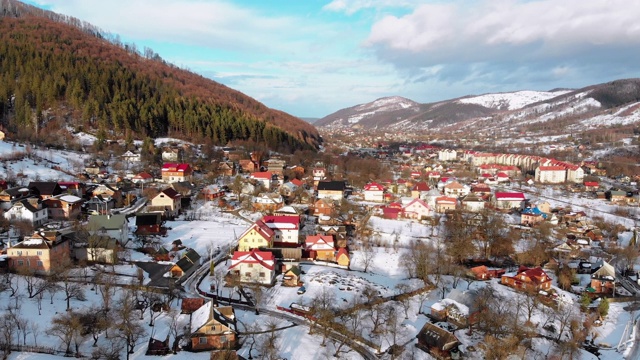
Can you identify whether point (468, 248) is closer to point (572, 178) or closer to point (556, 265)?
point (556, 265)

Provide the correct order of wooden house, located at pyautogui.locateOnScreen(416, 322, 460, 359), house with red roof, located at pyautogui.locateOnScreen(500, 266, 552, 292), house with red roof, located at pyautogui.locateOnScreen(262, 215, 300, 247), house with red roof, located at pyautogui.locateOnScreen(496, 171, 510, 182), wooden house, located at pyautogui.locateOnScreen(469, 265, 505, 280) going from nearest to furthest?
wooden house, located at pyautogui.locateOnScreen(416, 322, 460, 359) < house with red roof, located at pyautogui.locateOnScreen(500, 266, 552, 292) < wooden house, located at pyautogui.locateOnScreen(469, 265, 505, 280) < house with red roof, located at pyautogui.locateOnScreen(262, 215, 300, 247) < house with red roof, located at pyautogui.locateOnScreen(496, 171, 510, 182)

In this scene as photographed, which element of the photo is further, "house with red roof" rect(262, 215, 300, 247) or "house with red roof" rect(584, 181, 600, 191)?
"house with red roof" rect(584, 181, 600, 191)

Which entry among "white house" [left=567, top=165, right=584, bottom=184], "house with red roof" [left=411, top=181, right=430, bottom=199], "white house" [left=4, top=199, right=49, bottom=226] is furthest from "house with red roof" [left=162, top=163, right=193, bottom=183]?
"white house" [left=567, top=165, right=584, bottom=184]

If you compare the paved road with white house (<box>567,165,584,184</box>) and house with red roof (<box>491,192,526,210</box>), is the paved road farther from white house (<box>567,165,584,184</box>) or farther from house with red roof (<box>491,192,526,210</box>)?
white house (<box>567,165,584,184</box>)

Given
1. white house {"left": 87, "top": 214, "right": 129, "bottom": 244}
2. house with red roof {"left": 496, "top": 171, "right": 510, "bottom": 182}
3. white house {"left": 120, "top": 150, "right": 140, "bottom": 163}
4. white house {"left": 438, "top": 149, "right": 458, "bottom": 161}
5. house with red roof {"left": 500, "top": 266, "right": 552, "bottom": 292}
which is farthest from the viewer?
white house {"left": 438, "top": 149, "right": 458, "bottom": 161}

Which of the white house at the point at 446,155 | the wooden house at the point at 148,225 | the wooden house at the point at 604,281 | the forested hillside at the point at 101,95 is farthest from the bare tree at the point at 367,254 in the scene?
the white house at the point at 446,155

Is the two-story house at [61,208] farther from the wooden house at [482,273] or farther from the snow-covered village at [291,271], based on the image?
the wooden house at [482,273]

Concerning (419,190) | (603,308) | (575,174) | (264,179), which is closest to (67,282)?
(603,308)

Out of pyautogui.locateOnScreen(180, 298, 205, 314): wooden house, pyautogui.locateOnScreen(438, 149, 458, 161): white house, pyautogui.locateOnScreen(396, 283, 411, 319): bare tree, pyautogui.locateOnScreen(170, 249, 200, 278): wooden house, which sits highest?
pyautogui.locateOnScreen(438, 149, 458, 161): white house
